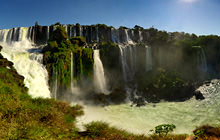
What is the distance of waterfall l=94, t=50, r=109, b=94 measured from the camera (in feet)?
71.9

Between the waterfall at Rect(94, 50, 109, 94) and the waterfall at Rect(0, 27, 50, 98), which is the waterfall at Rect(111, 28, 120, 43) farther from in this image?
the waterfall at Rect(0, 27, 50, 98)

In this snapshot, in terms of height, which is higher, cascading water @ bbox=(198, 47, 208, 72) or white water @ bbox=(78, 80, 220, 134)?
cascading water @ bbox=(198, 47, 208, 72)

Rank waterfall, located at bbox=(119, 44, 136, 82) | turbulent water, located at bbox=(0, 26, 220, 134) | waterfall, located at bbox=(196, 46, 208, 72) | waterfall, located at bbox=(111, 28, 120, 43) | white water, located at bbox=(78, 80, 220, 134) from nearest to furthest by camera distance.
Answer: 1. white water, located at bbox=(78, 80, 220, 134)
2. turbulent water, located at bbox=(0, 26, 220, 134)
3. waterfall, located at bbox=(119, 44, 136, 82)
4. waterfall, located at bbox=(196, 46, 208, 72)
5. waterfall, located at bbox=(111, 28, 120, 43)

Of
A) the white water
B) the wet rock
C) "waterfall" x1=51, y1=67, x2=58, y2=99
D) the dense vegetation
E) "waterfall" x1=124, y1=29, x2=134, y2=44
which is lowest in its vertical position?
the white water

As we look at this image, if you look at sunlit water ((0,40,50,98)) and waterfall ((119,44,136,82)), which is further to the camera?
waterfall ((119,44,136,82))

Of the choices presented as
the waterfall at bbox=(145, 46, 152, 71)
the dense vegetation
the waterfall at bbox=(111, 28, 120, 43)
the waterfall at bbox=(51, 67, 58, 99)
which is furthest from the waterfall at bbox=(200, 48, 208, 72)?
the waterfall at bbox=(51, 67, 58, 99)

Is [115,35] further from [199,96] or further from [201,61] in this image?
[199,96]

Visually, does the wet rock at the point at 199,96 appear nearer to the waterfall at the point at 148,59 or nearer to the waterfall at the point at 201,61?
the waterfall at the point at 201,61

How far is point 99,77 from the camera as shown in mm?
22641

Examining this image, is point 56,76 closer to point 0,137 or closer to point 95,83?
point 95,83

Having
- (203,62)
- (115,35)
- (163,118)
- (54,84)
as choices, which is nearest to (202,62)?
(203,62)

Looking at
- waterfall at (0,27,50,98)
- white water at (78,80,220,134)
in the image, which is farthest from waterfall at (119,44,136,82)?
waterfall at (0,27,50,98)

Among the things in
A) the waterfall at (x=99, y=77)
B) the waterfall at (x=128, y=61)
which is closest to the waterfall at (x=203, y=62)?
the waterfall at (x=128, y=61)

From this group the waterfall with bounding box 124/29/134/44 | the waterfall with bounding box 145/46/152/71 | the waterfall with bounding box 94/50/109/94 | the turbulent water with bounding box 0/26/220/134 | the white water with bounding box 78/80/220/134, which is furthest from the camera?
the waterfall with bounding box 124/29/134/44
